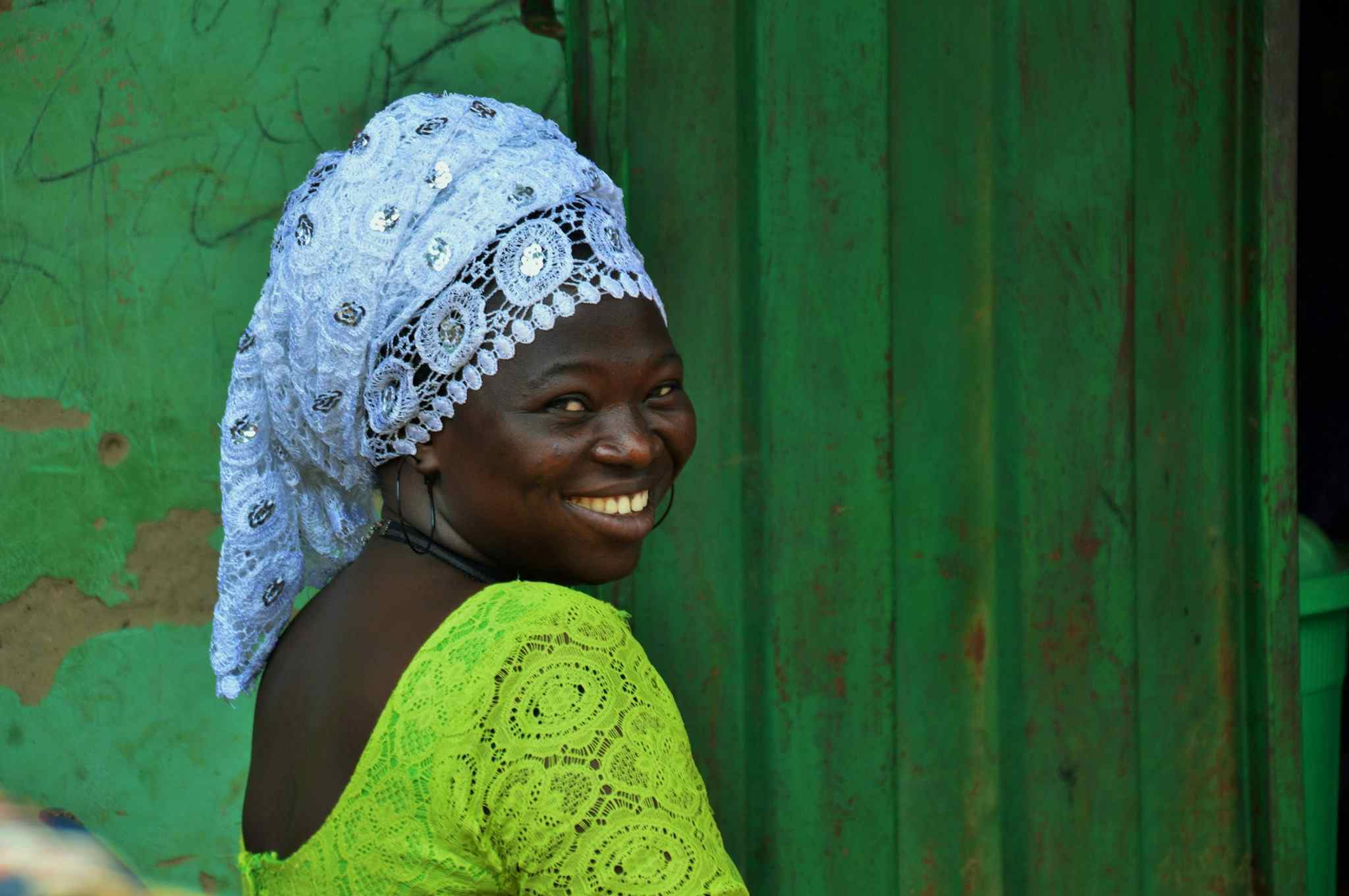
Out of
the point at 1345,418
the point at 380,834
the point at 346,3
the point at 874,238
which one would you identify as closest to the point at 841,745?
the point at 874,238

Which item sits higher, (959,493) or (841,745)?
(959,493)

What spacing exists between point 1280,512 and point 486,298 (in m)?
2.04

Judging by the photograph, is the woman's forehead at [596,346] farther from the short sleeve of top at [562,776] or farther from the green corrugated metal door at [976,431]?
the green corrugated metal door at [976,431]

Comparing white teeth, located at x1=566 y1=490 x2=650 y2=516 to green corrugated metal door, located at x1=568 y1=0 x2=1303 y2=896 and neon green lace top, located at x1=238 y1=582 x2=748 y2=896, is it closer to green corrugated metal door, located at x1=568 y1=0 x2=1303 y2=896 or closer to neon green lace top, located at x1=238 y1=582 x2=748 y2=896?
neon green lace top, located at x1=238 y1=582 x2=748 y2=896

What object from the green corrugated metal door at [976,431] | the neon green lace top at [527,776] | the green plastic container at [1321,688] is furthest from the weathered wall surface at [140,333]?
the green plastic container at [1321,688]

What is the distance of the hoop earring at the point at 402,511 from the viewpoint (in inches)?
61.5

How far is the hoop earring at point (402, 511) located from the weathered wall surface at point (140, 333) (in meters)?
1.03

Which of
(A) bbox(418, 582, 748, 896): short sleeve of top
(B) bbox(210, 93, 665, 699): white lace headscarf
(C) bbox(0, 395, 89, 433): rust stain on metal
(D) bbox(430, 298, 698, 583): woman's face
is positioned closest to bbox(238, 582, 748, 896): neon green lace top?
(A) bbox(418, 582, 748, 896): short sleeve of top

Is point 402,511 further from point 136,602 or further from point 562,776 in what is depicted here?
point 136,602

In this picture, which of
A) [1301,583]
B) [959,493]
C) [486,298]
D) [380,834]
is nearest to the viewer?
[380,834]

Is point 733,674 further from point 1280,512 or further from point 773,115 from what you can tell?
point 1280,512

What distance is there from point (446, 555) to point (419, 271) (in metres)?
0.33

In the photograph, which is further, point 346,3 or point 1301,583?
point 1301,583

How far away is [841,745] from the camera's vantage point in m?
2.55
